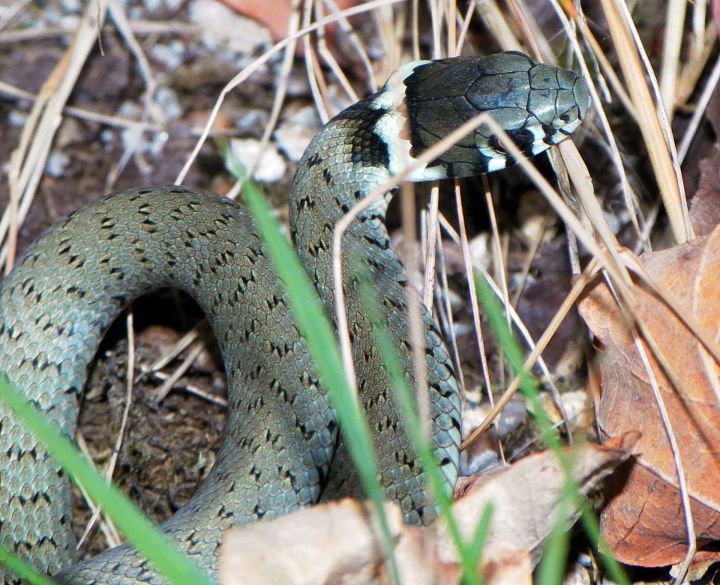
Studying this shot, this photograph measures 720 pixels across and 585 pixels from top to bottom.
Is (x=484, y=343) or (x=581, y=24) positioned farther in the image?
(x=484, y=343)

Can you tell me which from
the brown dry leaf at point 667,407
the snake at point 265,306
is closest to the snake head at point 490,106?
the snake at point 265,306

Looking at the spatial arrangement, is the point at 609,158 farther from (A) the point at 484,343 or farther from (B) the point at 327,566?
(B) the point at 327,566

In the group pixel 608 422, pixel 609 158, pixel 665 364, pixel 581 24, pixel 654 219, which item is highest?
pixel 581 24

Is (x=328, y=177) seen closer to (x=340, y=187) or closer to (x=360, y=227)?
(x=340, y=187)

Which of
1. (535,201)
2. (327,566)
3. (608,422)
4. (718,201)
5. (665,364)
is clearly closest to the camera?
(327,566)

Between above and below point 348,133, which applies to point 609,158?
below

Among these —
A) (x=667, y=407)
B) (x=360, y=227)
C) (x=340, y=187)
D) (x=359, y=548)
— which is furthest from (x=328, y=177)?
(x=359, y=548)

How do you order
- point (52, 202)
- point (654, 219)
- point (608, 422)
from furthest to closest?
1. point (52, 202)
2. point (654, 219)
3. point (608, 422)

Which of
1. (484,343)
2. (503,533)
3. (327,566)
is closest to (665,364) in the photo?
(503,533)
